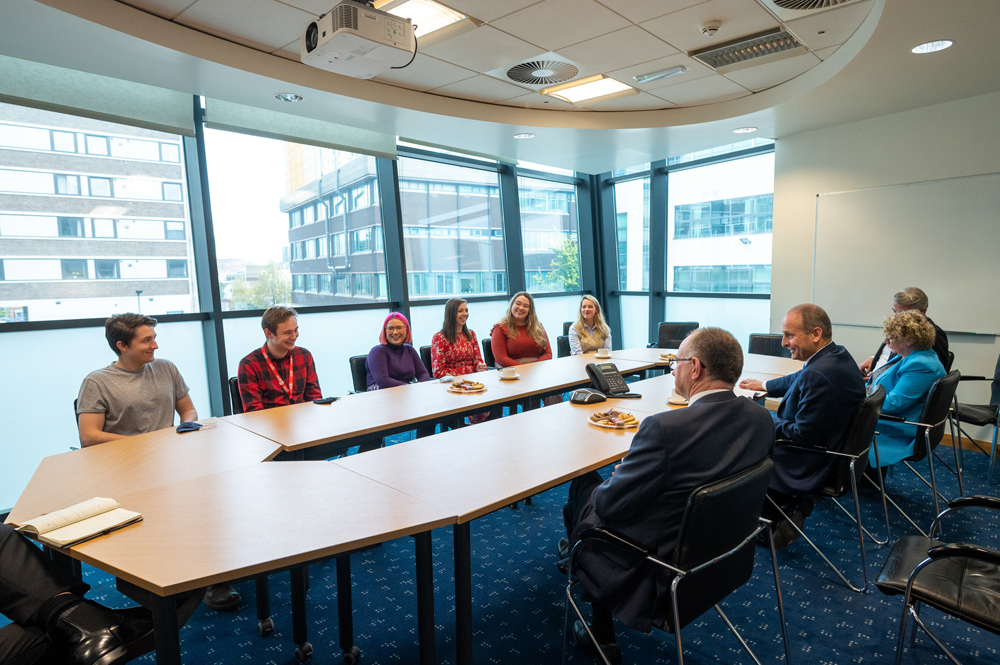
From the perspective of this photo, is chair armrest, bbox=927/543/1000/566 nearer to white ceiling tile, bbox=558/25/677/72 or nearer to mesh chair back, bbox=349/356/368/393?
white ceiling tile, bbox=558/25/677/72

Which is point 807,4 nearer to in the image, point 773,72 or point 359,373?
point 773,72

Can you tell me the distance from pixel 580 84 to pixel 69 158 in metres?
4.13

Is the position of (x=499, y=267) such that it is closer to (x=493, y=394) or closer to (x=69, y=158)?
(x=493, y=394)

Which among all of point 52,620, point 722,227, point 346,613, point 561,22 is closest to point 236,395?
point 346,613

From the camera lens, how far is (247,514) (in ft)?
5.88

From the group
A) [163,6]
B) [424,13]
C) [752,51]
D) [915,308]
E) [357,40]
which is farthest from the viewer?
[915,308]

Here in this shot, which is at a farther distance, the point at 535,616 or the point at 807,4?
the point at 807,4

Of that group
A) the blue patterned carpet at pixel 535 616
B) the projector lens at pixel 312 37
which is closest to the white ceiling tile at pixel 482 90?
the projector lens at pixel 312 37

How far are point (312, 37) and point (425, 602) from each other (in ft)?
9.28

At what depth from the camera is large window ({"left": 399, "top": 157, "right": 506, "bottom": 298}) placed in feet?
21.3

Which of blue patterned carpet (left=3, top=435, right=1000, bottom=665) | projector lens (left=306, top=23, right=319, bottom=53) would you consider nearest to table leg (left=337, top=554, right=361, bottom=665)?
blue patterned carpet (left=3, top=435, right=1000, bottom=665)

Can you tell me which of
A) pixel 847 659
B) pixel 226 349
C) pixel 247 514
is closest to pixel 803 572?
pixel 847 659

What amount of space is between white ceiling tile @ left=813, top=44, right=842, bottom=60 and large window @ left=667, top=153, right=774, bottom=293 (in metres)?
2.34

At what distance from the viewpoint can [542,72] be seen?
Result: 441 centimetres
